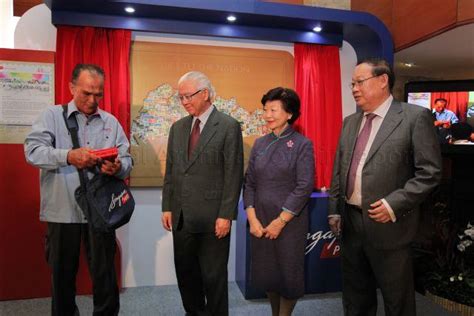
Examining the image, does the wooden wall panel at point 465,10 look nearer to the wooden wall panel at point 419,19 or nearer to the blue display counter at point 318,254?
the wooden wall panel at point 419,19

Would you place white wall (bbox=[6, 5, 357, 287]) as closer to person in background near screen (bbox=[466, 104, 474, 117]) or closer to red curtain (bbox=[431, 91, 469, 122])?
red curtain (bbox=[431, 91, 469, 122])

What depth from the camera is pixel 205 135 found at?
1952 mm

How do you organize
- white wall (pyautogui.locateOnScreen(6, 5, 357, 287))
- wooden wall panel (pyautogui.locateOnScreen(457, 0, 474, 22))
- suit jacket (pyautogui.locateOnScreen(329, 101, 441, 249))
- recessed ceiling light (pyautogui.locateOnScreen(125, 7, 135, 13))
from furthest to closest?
white wall (pyautogui.locateOnScreen(6, 5, 357, 287)) < recessed ceiling light (pyautogui.locateOnScreen(125, 7, 135, 13)) < wooden wall panel (pyautogui.locateOnScreen(457, 0, 474, 22)) < suit jacket (pyautogui.locateOnScreen(329, 101, 441, 249))

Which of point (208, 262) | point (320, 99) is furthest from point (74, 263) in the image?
point (320, 99)

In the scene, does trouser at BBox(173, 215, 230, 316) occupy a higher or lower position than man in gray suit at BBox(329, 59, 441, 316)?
lower

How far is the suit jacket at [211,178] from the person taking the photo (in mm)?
1927

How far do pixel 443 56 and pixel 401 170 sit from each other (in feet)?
7.23

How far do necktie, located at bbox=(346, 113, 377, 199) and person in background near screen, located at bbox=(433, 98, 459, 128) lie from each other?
2.08 m

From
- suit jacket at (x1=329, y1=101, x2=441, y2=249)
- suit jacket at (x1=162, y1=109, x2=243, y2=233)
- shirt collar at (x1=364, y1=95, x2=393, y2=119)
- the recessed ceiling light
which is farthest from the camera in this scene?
the recessed ceiling light

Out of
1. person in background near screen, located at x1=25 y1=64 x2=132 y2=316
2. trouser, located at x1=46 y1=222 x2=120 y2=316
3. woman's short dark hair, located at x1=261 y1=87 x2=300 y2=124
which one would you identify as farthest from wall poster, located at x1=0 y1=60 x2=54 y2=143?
woman's short dark hair, located at x1=261 y1=87 x2=300 y2=124

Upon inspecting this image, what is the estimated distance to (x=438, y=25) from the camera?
255 cm

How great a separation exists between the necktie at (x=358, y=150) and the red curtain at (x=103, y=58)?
1.78m

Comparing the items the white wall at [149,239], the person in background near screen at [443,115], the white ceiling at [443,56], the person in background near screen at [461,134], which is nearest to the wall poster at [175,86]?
the white wall at [149,239]

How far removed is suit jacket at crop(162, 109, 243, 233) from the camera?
1.93 m
